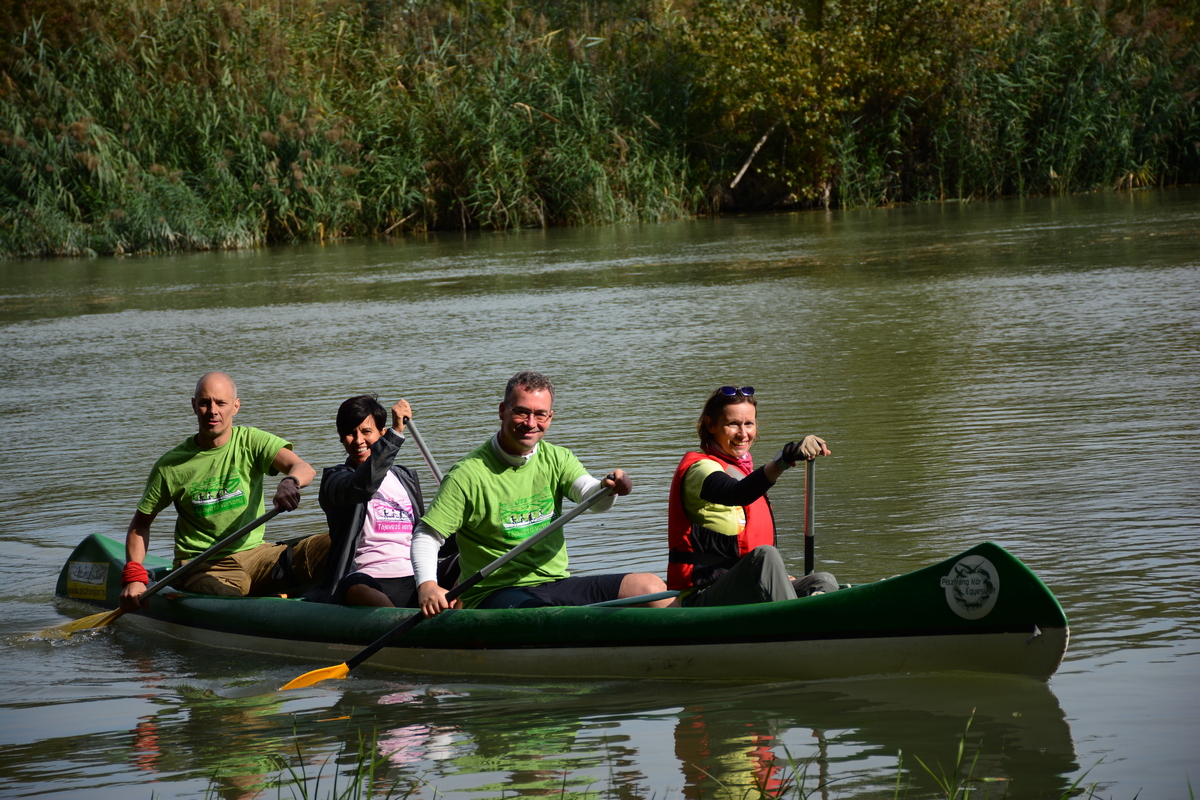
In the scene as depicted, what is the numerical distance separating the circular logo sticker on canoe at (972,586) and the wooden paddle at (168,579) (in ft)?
8.74

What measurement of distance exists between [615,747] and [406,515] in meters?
1.69

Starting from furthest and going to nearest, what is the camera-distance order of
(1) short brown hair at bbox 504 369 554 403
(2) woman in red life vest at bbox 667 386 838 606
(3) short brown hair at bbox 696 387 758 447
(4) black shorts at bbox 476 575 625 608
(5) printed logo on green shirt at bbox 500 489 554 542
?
1. (4) black shorts at bbox 476 575 625 608
2. (5) printed logo on green shirt at bbox 500 489 554 542
3. (1) short brown hair at bbox 504 369 554 403
4. (3) short brown hair at bbox 696 387 758 447
5. (2) woman in red life vest at bbox 667 386 838 606

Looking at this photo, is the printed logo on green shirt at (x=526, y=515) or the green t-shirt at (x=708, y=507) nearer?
the green t-shirt at (x=708, y=507)

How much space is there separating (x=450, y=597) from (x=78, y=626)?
2.17 meters

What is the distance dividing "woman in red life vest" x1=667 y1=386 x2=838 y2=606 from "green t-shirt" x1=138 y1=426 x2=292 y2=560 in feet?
6.81

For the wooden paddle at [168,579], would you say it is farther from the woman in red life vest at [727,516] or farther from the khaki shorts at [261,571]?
the woman in red life vest at [727,516]

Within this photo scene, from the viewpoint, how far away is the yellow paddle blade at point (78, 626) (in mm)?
6000

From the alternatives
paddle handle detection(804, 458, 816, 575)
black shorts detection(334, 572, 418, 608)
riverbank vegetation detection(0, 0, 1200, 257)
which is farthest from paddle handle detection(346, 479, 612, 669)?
riverbank vegetation detection(0, 0, 1200, 257)

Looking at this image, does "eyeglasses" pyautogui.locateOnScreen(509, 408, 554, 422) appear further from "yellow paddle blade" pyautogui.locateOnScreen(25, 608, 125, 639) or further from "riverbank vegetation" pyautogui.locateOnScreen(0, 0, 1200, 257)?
A: "riverbank vegetation" pyautogui.locateOnScreen(0, 0, 1200, 257)

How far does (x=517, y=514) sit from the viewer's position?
475 cm

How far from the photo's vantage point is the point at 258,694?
4.93 m

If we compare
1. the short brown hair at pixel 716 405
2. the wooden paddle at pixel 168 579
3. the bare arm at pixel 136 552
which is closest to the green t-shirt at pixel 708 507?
the short brown hair at pixel 716 405

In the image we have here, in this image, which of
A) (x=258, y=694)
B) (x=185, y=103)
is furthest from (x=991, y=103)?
(x=258, y=694)

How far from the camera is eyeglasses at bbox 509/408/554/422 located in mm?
4527
